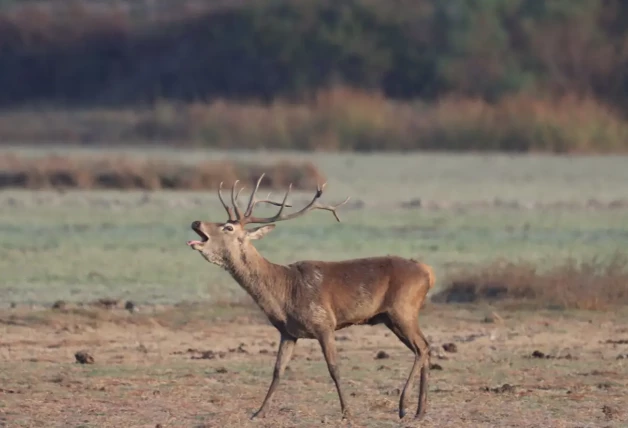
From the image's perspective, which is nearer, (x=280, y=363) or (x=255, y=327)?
(x=280, y=363)

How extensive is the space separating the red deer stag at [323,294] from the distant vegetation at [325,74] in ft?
78.0

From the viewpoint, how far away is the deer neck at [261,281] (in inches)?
369

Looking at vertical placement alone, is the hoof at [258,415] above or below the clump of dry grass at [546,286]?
below

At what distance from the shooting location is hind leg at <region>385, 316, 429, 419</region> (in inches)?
370

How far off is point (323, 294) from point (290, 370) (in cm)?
172

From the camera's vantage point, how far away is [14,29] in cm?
5562

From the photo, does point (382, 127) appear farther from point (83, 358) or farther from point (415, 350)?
point (415, 350)

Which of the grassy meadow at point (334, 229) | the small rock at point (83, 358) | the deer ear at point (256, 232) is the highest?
the grassy meadow at point (334, 229)

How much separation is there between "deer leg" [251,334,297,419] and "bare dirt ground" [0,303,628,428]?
0.07m

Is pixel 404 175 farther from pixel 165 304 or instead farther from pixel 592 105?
pixel 165 304

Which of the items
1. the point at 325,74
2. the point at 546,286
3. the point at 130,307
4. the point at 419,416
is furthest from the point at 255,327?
the point at 325,74

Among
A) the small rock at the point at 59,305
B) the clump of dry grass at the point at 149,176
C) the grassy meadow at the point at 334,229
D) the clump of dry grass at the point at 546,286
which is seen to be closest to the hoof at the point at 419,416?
the clump of dry grass at the point at 546,286

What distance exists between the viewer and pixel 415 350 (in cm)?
947

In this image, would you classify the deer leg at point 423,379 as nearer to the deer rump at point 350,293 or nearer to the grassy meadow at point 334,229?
the deer rump at point 350,293
